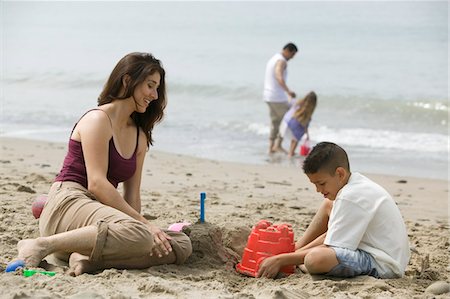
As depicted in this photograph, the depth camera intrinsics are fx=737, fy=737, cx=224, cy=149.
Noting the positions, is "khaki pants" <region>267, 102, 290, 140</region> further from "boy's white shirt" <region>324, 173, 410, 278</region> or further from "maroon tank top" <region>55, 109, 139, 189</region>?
"boy's white shirt" <region>324, 173, 410, 278</region>

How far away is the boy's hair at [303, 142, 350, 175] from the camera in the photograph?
12.8 feet

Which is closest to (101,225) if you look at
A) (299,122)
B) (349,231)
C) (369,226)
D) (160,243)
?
(160,243)

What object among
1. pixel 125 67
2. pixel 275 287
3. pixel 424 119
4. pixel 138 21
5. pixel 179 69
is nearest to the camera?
pixel 275 287

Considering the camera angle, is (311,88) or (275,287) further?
(311,88)

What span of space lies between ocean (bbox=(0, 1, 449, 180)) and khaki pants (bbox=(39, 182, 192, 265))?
17.5 feet

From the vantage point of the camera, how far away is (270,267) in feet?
13.3

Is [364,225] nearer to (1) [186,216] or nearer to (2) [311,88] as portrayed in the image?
(1) [186,216]

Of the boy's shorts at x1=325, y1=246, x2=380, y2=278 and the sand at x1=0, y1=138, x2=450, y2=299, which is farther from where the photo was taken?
the boy's shorts at x1=325, y1=246, x2=380, y2=278

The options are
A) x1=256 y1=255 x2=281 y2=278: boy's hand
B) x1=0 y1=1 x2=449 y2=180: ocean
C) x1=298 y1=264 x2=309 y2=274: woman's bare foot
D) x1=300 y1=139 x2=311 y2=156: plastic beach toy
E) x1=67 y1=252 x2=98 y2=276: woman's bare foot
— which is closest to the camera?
x1=67 y1=252 x2=98 y2=276: woman's bare foot

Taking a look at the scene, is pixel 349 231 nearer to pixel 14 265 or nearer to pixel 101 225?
pixel 101 225

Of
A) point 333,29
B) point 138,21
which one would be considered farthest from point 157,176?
point 138,21

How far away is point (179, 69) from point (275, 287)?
57.4 feet

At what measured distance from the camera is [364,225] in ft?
12.7

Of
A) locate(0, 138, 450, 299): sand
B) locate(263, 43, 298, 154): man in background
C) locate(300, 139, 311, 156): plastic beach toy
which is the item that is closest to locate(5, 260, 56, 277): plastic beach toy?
locate(0, 138, 450, 299): sand
